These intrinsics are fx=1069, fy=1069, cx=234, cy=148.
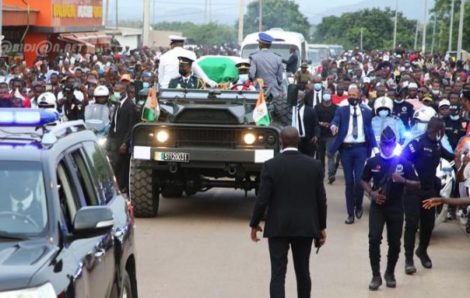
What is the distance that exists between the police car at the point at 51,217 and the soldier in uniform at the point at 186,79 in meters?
7.97

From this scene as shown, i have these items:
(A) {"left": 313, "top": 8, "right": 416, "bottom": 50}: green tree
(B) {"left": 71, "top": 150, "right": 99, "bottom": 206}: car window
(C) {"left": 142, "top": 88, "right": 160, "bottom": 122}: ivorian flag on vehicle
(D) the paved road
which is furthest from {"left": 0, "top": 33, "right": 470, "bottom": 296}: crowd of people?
(A) {"left": 313, "top": 8, "right": 416, "bottom": 50}: green tree

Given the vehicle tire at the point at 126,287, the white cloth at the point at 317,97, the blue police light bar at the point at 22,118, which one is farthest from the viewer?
the white cloth at the point at 317,97

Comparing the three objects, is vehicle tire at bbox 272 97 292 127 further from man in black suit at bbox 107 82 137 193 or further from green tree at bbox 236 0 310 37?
green tree at bbox 236 0 310 37

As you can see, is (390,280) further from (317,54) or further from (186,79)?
(317,54)

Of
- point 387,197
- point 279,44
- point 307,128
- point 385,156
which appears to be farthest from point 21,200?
point 279,44

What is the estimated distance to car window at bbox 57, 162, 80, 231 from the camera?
6.10 m

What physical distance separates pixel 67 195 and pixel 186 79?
9.00 meters

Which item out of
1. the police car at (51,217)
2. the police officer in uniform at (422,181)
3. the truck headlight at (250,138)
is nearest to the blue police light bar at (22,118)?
the police car at (51,217)

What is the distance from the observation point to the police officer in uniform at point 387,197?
34.3ft

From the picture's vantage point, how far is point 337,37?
107 metres

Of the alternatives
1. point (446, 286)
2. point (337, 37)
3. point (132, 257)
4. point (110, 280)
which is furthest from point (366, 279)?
point (337, 37)

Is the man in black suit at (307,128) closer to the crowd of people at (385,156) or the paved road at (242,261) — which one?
the crowd of people at (385,156)

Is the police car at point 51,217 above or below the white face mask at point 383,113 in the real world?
above

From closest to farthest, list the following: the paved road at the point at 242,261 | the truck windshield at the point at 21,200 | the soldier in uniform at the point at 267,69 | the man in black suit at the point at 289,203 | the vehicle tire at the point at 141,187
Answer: the truck windshield at the point at 21,200, the man in black suit at the point at 289,203, the paved road at the point at 242,261, the vehicle tire at the point at 141,187, the soldier in uniform at the point at 267,69
